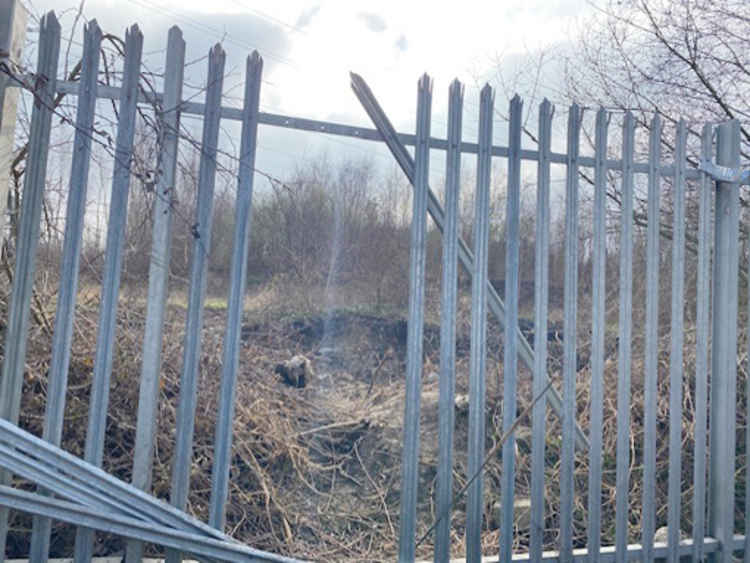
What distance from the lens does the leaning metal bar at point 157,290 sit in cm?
227

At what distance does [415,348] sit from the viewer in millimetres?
2518

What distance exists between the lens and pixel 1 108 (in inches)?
88.4

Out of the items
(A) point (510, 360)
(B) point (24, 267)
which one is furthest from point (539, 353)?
(B) point (24, 267)

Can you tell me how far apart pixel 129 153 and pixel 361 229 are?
10.9ft

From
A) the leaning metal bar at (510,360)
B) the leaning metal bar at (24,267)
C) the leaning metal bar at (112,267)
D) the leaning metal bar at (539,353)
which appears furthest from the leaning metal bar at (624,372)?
the leaning metal bar at (24,267)

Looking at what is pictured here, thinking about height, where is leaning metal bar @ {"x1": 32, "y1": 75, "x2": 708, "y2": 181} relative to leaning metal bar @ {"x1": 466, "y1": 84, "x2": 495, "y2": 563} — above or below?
above

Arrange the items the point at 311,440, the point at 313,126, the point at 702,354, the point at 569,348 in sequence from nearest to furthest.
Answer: the point at 313,126
the point at 569,348
the point at 702,354
the point at 311,440

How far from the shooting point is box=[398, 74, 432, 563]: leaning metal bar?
2.48 meters

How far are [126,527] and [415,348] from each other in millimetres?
1214

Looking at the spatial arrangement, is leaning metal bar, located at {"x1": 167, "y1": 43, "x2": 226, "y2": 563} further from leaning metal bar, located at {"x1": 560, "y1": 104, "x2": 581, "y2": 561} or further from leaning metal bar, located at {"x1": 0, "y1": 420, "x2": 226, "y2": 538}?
leaning metal bar, located at {"x1": 560, "y1": 104, "x2": 581, "y2": 561}

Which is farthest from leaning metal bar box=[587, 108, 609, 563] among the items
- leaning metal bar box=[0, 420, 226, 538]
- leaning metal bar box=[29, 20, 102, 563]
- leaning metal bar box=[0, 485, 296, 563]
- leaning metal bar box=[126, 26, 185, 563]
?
leaning metal bar box=[29, 20, 102, 563]

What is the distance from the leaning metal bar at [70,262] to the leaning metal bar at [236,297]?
1.75ft

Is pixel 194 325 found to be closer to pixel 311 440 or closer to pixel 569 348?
pixel 569 348

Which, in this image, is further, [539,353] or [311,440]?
[311,440]
